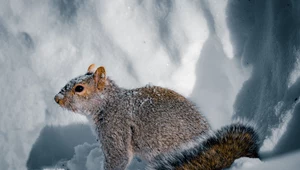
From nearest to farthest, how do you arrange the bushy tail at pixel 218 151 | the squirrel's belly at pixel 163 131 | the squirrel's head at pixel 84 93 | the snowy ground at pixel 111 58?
the bushy tail at pixel 218 151
the squirrel's belly at pixel 163 131
the squirrel's head at pixel 84 93
the snowy ground at pixel 111 58

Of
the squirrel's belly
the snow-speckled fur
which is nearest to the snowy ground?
the snow-speckled fur

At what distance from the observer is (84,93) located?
3277 millimetres

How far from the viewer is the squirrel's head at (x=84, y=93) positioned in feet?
10.7

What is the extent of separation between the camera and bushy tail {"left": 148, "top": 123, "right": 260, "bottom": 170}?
2.42 metres

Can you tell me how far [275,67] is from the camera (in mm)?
3186

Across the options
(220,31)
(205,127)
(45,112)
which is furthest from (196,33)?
(45,112)

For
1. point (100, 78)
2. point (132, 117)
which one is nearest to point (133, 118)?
point (132, 117)

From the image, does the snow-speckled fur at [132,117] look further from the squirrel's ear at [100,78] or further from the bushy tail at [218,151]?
the bushy tail at [218,151]

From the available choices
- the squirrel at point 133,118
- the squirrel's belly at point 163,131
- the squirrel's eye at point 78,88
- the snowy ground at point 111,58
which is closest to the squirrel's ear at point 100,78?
the squirrel at point 133,118

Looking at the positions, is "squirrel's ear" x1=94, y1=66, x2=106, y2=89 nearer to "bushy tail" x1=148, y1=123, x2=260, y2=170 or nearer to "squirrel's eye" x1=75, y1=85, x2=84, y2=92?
"squirrel's eye" x1=75, y1=85, x2=84, y2=92

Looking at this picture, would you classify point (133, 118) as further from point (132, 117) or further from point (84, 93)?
point (84, 93)

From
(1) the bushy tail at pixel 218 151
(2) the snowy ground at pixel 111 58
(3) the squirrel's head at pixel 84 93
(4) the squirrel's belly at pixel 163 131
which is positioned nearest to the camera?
(1) the bushy tail at pixel 218 151

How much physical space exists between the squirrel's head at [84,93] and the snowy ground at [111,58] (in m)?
0.61

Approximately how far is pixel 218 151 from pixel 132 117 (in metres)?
0.94
